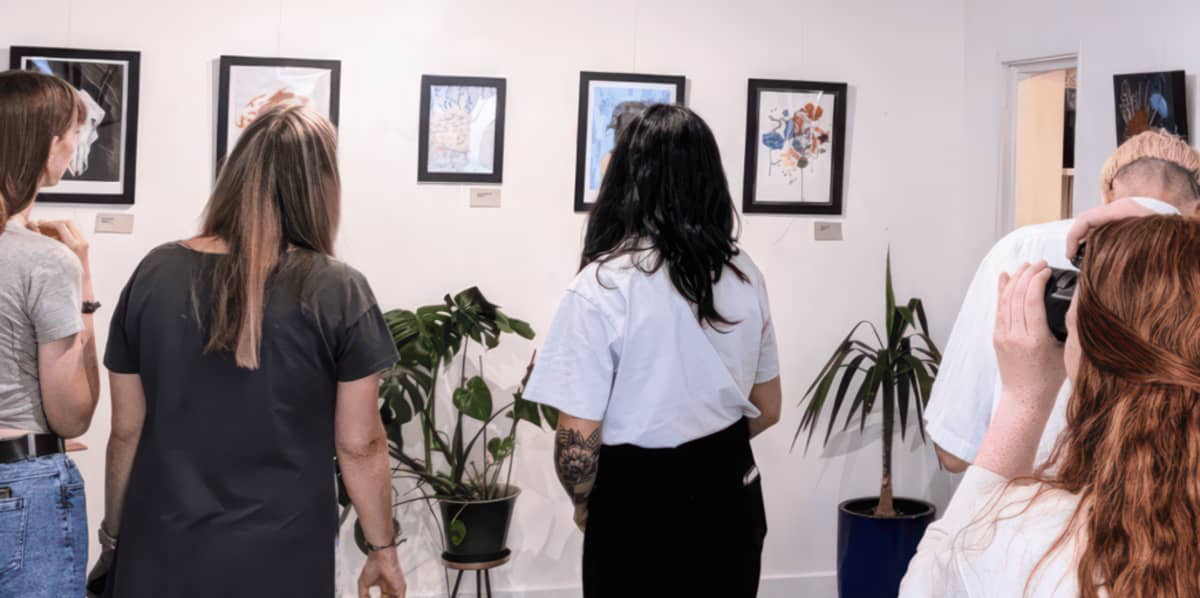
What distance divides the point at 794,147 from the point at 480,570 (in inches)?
78.8

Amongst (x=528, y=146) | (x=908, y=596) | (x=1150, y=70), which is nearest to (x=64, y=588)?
(x=908, y=596)

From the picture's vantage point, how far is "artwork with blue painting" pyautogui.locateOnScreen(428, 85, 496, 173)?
416 centimetres

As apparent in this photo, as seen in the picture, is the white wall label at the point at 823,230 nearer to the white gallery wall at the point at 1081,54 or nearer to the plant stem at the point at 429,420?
the white gallery wall at the point at 1081,54

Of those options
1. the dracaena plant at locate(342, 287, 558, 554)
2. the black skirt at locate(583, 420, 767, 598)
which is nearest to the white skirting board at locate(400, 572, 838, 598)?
the dracaena plant at locate(342, 287, 558, 554)

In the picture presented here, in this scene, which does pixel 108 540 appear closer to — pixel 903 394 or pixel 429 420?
pixel 429 420

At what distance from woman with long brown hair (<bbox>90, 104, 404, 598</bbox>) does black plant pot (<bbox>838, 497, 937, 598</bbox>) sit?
2.62 meters

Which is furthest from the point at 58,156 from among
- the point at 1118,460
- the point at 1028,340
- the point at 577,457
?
the point at 1118,460

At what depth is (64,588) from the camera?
6.64ft

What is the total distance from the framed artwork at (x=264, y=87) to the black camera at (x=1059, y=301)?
10.4 ft

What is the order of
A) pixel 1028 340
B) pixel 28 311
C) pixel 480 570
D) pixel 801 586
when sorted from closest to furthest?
1. pixel 1028 340
2. pixel 28 311
3. pixel 480 570
4. pixel 801 586

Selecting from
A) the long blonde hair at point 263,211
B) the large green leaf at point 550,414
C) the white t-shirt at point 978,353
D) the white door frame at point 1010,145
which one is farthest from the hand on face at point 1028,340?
the white door frame at point 1010,145

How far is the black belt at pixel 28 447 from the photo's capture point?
1976mm

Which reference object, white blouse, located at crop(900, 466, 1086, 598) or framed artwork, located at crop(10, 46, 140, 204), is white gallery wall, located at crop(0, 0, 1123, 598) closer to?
framed artwork, located at crop(10, 46, 140, 204)

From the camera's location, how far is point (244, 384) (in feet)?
6.12
